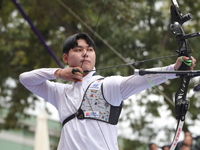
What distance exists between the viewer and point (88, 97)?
2633mm

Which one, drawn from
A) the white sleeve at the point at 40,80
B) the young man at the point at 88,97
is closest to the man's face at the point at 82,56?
the young man at the point at 88,97

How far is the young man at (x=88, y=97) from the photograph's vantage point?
8.21 feet

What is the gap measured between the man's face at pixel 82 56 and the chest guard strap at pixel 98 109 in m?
0.23

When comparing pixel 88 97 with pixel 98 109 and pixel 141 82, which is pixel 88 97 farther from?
pixel 141 82

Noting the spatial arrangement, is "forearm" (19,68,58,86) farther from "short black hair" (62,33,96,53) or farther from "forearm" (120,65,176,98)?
"forearm" (120,65,176,98)

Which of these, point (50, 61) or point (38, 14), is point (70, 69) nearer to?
point (38, 14)

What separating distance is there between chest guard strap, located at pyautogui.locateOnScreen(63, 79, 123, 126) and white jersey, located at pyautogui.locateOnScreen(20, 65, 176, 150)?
0.03 metres

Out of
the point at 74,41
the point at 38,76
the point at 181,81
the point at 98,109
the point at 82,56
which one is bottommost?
the point at 98,109

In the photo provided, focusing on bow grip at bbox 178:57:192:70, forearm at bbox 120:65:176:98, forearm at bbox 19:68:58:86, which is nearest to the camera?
bow grip at bbox 178:57:192:70

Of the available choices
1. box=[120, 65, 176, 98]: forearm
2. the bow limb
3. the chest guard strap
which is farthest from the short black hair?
the bow limb

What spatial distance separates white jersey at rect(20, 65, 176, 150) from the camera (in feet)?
7.95

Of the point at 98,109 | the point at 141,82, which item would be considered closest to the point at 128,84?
the point at 141,82

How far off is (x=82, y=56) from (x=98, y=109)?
1.37 ft

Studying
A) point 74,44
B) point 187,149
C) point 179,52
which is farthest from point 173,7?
point 187,149
